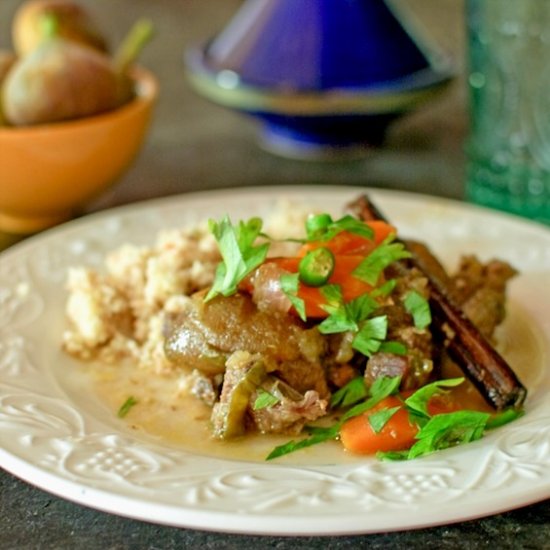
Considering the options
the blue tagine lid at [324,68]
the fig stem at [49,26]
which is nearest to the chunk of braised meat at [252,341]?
the fig stem at [49,26]

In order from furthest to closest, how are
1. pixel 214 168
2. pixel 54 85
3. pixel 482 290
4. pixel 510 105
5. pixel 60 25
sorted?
pixel 214 168, pixel 60 25, pixel 510 105, pixel 54 85, pixel 482 290

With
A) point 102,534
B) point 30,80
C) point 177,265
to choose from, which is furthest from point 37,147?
point 102,534

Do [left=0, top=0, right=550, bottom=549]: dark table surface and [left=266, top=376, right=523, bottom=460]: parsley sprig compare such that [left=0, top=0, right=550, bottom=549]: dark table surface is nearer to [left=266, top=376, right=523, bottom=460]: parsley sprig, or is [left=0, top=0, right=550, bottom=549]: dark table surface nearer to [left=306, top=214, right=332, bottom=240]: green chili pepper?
[left=266, top=376, right=523, bottom=460]: parsley sprig

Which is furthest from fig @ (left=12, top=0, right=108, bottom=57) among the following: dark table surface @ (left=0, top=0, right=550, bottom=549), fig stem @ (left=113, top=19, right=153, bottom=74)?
dark table surface @ (left=0, top=0, right=550, bottom=549)

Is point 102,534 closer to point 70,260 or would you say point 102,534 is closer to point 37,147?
point 70,260

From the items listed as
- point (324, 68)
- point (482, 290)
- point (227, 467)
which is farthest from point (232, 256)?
point (324, 68)

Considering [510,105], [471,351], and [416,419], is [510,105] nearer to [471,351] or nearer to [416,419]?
[471,351]
